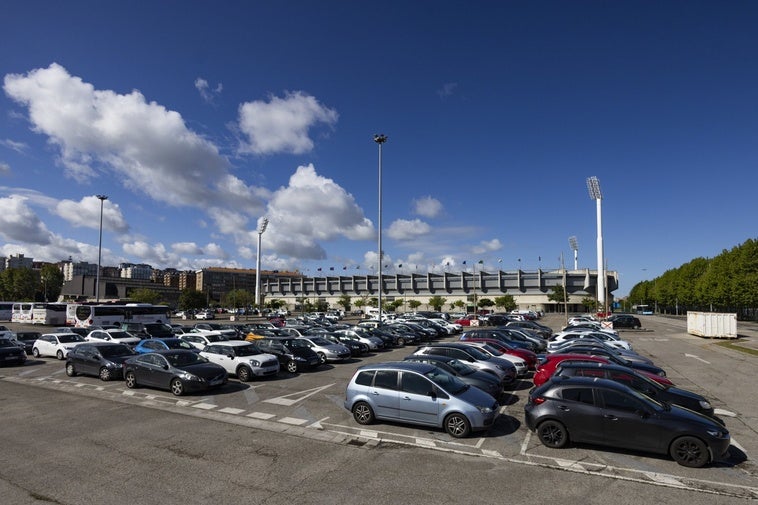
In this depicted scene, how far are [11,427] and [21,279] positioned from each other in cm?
12495

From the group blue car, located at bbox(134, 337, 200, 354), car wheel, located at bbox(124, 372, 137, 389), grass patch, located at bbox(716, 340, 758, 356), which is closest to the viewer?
car wheel, located at bbox(124, 372, 137, 389)

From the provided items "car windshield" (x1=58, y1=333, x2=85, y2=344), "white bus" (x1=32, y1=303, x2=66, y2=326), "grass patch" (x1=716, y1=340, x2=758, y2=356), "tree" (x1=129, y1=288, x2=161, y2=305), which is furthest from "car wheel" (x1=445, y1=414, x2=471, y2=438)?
"tree" (x1=129, y1=288, x2=161, y2=305)

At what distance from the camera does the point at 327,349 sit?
76.4 ft

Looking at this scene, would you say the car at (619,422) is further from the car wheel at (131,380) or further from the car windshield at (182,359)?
the car wheel at (131,380)

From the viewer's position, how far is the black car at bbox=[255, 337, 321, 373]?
792 inches

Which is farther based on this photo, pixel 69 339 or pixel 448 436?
pixel 69 339

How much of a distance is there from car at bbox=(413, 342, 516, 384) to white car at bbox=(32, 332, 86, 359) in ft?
66.1

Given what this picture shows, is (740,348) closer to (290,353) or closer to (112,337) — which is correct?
(290,353)

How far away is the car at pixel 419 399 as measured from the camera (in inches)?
413

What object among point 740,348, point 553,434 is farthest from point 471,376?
point 740,348

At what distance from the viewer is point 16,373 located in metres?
20.4

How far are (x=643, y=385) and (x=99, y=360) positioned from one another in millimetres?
19305

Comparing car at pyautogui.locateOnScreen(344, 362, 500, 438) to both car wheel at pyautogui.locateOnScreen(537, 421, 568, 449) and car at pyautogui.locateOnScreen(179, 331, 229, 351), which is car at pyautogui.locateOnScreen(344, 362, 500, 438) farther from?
car at pyautogui.locateOnScreen(179, 331, 229, 351)

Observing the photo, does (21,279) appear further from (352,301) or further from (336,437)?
(336,437)
